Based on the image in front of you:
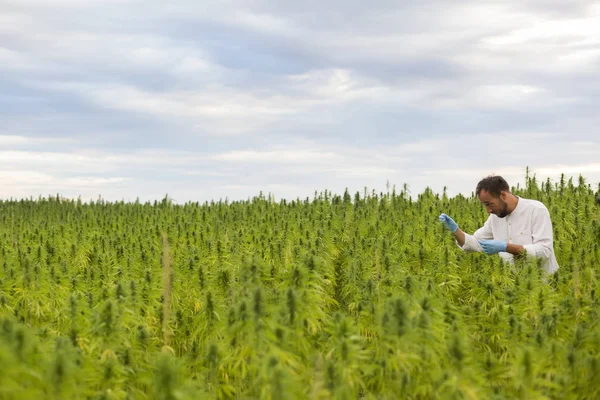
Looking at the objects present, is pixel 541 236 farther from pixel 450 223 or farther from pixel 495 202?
pixel 450 223

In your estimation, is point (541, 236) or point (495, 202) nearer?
point (541, 236)

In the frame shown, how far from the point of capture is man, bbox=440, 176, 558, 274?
920cm

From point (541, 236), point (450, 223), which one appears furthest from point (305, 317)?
point (541, 236)

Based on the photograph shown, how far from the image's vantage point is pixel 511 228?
979 cm

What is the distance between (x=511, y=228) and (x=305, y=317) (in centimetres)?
577

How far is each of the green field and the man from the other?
0.30m

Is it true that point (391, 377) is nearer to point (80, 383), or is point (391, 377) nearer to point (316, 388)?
point (316, 388)

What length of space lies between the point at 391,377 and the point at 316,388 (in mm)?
1890

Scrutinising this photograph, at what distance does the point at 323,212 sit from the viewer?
15.1 meters

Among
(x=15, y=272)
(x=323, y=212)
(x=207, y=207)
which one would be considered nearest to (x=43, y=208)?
(x=207, y=207)

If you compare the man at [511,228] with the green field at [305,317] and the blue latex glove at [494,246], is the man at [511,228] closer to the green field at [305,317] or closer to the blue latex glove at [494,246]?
the blue latex glove at [494,246]

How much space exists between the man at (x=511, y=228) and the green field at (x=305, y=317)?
11.9 inches

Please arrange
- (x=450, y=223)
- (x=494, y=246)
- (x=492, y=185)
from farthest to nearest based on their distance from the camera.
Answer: (x=450, y=223) → (x=492, y=185) → (x=494, y=246)

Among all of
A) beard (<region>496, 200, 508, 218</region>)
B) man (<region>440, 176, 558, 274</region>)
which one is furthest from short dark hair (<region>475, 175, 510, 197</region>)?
beard (<region>496, 200, 508, 218</region>)
